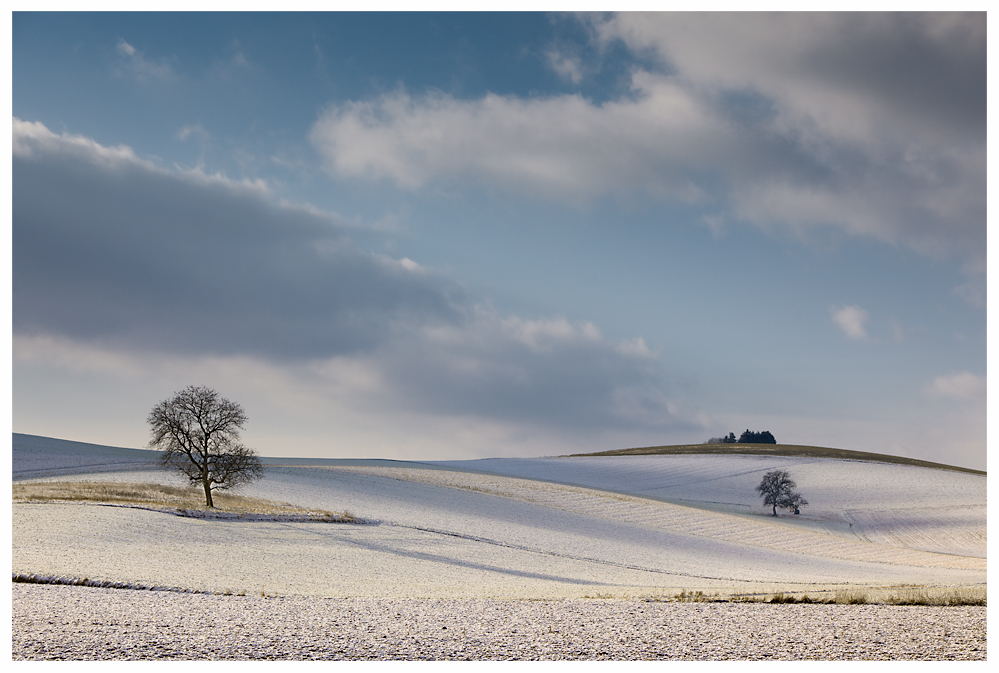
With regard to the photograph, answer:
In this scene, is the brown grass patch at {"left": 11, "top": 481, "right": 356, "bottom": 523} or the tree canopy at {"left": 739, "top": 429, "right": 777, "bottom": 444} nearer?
the brown grass patch at {"left": 11, "top": 481, "right": 356, "bottom": 523}

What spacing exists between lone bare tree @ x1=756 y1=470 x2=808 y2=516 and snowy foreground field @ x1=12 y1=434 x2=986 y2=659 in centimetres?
83

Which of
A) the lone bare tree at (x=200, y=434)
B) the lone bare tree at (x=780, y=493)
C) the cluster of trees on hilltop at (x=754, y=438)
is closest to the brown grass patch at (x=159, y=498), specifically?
the lone bare tree at (x=200, y=434)

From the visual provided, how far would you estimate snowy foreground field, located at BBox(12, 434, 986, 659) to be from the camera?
352 inches

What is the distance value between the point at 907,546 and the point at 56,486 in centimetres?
3684

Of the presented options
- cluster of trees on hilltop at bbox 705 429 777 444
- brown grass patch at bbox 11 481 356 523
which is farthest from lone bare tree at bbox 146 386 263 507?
cluster of trees on hilltop at bbox 705 429 777 444

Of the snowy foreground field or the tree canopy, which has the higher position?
the tree canopy

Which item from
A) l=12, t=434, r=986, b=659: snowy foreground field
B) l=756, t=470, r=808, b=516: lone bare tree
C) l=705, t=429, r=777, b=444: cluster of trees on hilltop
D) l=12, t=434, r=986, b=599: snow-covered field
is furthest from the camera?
l=705, t=429, r=777, b=444: cluster of trees on hilltop

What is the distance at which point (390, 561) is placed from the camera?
61.5 ft

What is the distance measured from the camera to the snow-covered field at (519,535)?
15.7 metres

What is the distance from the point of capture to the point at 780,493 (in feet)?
143

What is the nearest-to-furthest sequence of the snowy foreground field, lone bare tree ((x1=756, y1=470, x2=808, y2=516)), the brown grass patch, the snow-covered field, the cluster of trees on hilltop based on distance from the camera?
the snowy foreground field
the snow-covered field
the brown grass patch
lone bare tree ((x1=756, y1=470, x2=808, y2=516))
the cluster of trees on hilltop

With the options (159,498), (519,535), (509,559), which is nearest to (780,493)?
(519,535)

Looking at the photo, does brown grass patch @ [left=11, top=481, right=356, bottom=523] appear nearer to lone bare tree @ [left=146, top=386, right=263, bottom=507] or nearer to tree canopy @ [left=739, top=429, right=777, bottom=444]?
lone bare tree @ [left=146, top=386, right=263, bottom=507]

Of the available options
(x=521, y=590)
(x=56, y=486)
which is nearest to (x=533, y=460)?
(x=56, y=486)
